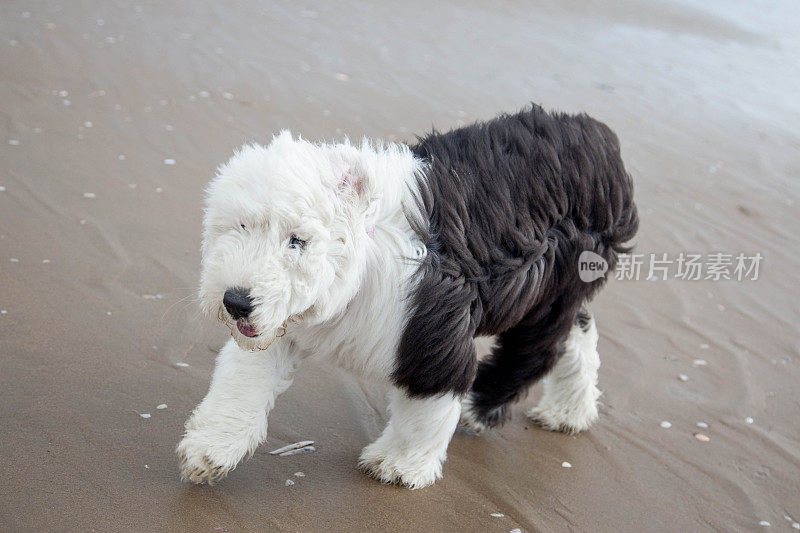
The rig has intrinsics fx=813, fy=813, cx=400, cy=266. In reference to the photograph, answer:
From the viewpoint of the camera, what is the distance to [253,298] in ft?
7.95

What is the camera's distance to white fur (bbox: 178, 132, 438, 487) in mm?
2488

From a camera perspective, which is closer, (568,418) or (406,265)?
(406,265)

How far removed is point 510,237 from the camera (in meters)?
3.01

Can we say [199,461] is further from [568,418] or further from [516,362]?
[568,418]

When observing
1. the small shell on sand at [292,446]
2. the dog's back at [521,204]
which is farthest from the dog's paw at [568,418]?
the small shell on sand at [292,446]

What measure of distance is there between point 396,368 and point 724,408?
2.30m

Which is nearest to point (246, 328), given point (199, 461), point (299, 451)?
point (199, 461)

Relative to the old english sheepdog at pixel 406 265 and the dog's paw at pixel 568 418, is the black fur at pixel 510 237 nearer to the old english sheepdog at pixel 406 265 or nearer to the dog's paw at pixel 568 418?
the old english sheepdog at pixel 406 265

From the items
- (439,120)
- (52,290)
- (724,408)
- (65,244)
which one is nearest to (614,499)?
(724,408)

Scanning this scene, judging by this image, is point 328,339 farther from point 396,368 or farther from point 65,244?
point 65,244

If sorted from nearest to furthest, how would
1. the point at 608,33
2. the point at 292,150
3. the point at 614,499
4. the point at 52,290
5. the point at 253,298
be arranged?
1. the point at 253,298
2. the point at 292,150
3. the point at 614,499
4. the point at 52,290
5. the point at 608,33

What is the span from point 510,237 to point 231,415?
1201 mm

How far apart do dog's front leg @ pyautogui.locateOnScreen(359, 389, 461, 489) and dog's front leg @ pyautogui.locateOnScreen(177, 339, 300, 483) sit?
1.63 feet

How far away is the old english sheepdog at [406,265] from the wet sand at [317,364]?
306 millimetres
